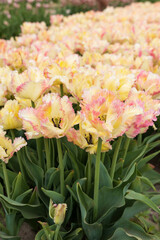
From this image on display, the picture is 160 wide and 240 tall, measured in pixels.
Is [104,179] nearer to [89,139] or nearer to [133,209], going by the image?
[133,209]

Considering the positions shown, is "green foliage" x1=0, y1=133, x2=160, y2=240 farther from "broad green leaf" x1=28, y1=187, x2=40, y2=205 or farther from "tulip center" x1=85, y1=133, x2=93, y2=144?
"tulip center" x1=85, y1=133, x2=93, y2=144

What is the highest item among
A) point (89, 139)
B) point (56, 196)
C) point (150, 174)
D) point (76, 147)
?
point (89, 139)

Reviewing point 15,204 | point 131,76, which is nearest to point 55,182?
point 15,204

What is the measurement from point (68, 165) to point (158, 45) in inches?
60.1

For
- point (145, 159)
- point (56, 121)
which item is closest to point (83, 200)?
point (56, 121)

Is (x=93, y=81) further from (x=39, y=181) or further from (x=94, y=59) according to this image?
(x=94, y=59)

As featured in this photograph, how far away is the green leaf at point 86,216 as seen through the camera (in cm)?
127

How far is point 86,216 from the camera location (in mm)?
1370

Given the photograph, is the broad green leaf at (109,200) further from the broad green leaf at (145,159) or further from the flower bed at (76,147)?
the broad green leaf at (145,159)

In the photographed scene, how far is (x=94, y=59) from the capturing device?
2.18m

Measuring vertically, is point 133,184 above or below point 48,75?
below

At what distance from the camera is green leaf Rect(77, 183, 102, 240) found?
1.27 m

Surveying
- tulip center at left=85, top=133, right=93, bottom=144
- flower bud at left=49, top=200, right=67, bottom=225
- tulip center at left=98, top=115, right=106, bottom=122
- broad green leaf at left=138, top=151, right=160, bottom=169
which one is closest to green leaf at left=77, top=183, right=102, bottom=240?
flower bud at left=49, top=200, right=67, bottom=225

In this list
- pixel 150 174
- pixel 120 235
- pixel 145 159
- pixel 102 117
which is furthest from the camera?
pixel 150 174
